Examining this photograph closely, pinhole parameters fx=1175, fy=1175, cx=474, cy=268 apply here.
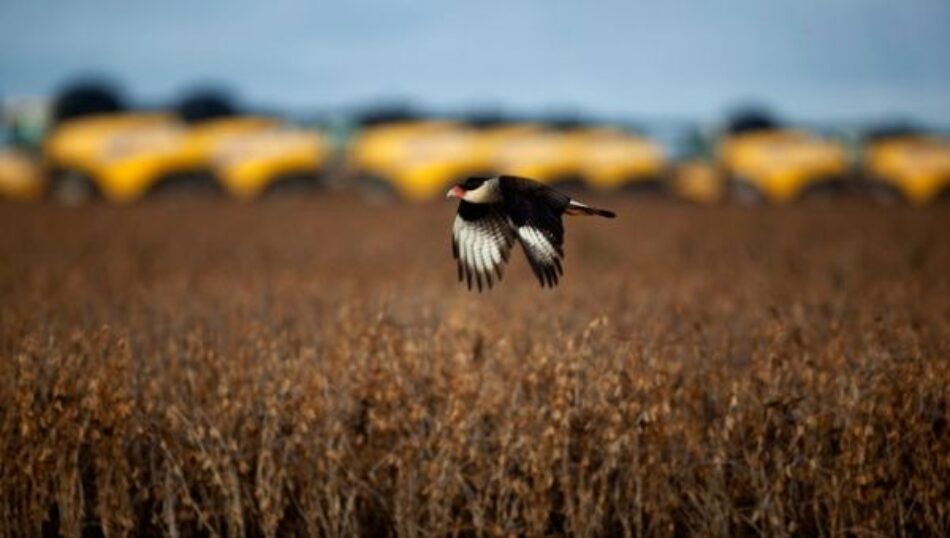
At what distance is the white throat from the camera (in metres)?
3.75

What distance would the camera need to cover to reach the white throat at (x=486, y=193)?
12.3 feet

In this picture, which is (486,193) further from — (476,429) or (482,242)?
(476,429)

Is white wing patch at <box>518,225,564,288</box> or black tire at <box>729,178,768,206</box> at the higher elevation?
white wing patch at <box>518,225,564,288</box>

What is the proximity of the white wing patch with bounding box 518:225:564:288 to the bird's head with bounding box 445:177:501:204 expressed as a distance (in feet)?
0.47

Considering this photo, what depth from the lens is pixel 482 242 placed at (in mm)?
3832

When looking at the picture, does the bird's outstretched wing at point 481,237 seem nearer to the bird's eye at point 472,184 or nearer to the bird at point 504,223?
the bird at point 504,223

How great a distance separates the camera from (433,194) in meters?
19.8

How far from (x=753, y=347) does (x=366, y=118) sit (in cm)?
1949

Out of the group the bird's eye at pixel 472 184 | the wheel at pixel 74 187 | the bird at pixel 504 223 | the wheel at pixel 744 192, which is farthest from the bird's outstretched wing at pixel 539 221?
the wheel at pixel 744 192

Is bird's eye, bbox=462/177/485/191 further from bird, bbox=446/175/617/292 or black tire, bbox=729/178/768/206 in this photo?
black tire, bbox=729/178/768/206

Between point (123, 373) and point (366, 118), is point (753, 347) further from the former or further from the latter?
point (366, 118)

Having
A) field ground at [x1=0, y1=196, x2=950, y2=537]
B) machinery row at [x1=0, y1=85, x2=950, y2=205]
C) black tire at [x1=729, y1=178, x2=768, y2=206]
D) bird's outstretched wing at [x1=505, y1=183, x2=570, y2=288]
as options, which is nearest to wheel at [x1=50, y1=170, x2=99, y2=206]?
machinery row at [x1=0, y1=85, x2=950, y2=205]

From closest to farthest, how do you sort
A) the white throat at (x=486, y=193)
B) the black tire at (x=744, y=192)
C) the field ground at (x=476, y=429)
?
the white throat at (x=486, y=193)
the field ground at (x=476, y=429)
the black tire at (x=744, y=192)

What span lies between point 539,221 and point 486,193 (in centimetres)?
19
